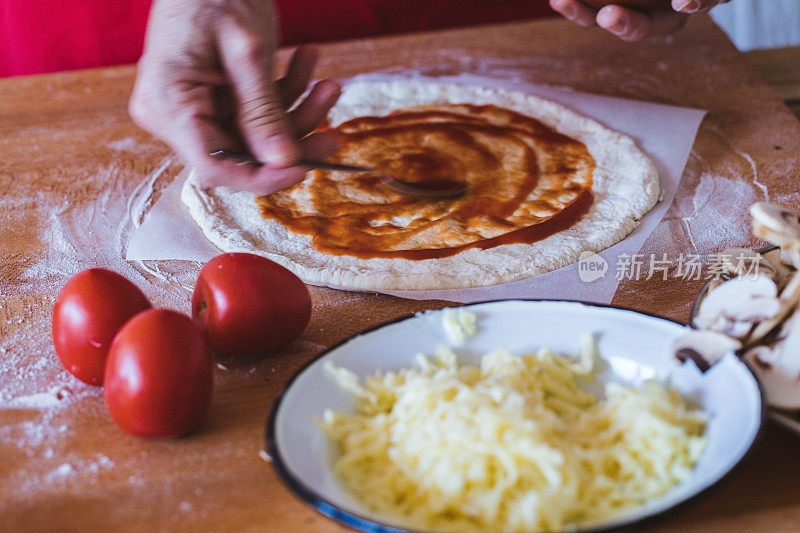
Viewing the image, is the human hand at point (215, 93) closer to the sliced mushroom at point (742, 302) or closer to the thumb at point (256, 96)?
the thumb at point (256, 96)

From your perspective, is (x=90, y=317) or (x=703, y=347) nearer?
(x=703, y=347)

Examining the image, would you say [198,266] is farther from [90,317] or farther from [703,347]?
[703,347]

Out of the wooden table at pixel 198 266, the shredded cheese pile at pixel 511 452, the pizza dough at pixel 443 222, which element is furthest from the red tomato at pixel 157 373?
the pizza dough at pixel 443 222

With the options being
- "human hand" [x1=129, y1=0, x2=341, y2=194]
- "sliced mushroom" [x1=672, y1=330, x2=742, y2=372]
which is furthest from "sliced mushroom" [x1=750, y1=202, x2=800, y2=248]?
"human hand" [x1=129, y1=0, x2=341, y2=194]

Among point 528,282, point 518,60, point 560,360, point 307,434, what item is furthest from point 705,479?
point 518,60

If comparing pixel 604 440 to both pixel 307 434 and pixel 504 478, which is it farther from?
pixel 307 434

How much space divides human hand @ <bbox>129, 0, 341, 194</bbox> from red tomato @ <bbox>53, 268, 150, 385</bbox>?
37 centimetres

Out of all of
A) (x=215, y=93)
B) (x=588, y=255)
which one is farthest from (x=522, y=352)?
(x=215, y=93)

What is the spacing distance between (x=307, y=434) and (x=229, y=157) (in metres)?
0.71

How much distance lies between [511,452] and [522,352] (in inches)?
10.9

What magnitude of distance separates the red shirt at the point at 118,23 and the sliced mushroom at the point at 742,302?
73.5 inches

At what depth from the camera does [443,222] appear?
5.55 ft

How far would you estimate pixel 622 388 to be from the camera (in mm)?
1002

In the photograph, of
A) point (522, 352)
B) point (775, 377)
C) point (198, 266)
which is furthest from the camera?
point (198, 266)
